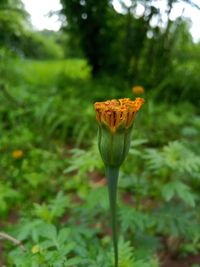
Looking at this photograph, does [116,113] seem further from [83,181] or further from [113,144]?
[83,181]

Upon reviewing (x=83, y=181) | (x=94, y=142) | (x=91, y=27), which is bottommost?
(x=83, y=181)

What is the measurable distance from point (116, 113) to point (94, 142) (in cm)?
85

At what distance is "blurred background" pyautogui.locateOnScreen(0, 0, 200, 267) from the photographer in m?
1.43

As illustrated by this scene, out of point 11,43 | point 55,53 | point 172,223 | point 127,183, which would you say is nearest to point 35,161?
point 127,183

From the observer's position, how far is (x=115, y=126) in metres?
0.77

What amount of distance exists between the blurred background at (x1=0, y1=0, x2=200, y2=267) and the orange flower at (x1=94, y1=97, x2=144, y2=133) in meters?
0.42

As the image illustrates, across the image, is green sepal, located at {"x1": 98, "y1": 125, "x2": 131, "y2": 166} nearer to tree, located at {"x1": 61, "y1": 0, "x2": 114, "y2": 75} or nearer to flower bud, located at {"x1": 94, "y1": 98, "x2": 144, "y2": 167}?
flower bud, located at {"x1": 94, "y1": 98, "x2": 144, "y2": 167}

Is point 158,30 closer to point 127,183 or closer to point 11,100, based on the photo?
point 11,100

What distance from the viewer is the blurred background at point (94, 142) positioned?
56.1 inches

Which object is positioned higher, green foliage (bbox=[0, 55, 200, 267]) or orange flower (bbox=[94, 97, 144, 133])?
orange flower (bbox=[94, 97, 144, 133])

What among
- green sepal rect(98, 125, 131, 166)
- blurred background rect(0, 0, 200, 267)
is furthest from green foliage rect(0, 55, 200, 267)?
green sepal rect(98, 125, 131, 166)

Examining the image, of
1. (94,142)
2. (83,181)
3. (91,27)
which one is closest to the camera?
(94,142)

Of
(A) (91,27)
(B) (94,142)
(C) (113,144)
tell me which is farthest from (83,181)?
(A) (91,27)

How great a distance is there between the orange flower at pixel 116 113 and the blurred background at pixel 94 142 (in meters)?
0.42
